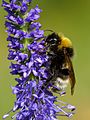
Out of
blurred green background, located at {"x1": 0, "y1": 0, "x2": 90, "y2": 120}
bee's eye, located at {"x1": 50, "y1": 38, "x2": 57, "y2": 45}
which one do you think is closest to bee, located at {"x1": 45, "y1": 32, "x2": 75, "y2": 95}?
bee's eye, located at {"x1": 50, "y1": 38, "x2": 57, "y2": 45}

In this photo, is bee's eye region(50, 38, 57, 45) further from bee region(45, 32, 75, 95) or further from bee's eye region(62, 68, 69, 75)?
bee's eye region(62, 68, 69, 75)

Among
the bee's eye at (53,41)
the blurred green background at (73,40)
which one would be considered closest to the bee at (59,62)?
the bee's eye at (53,41)

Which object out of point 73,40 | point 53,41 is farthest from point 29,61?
point 73,40

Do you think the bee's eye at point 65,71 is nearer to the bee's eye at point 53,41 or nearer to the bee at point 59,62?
the bee at point 59,62

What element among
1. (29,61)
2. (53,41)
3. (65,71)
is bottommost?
(65,71)

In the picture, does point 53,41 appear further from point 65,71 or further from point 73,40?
point 73,40

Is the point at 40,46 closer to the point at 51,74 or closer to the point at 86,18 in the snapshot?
the point at 51,74
